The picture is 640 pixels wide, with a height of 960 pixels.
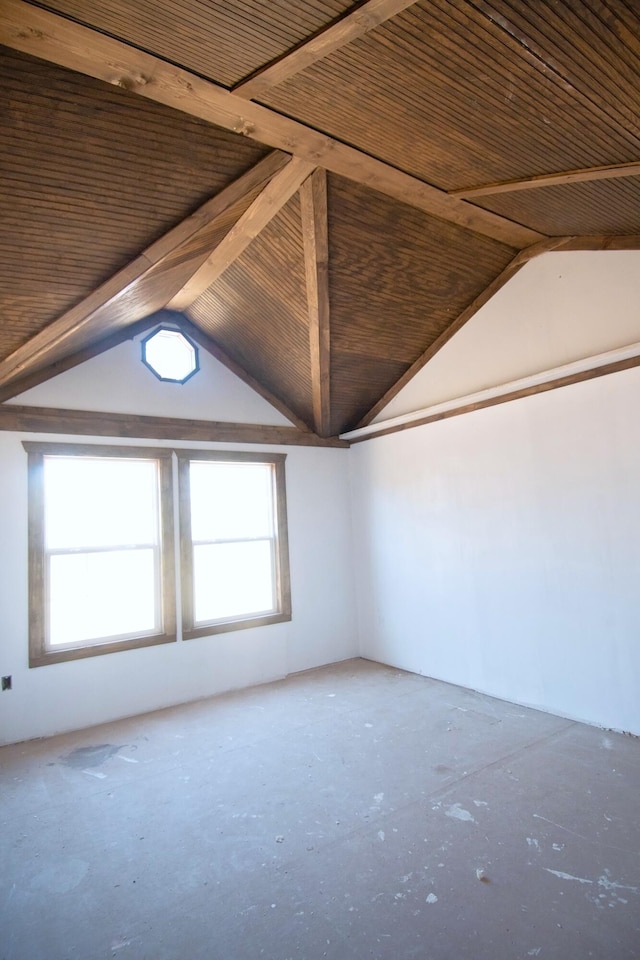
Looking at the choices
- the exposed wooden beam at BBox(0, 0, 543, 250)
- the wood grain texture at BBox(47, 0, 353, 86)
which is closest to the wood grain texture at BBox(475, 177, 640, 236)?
the exposed wooden beam at BBox(0, 0, 543, 250)

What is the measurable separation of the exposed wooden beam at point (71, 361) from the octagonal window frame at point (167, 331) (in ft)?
0.29

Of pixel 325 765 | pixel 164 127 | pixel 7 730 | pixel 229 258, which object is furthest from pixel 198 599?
pixel 164 127

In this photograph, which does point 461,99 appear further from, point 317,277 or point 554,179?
point 317,277

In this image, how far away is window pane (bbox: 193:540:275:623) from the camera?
17.9 ft

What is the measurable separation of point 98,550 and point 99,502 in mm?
459

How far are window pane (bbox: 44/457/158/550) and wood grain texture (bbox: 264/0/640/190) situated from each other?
137 inches

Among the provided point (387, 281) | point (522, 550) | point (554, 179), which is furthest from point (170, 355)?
point (522, 550)

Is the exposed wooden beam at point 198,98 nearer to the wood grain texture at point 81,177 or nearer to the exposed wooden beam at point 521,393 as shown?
the wood grain texture at point 81,177

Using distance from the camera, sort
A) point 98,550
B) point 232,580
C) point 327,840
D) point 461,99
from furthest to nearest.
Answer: point 232,580 < point 98,550 < point 327,840 < point 461,99

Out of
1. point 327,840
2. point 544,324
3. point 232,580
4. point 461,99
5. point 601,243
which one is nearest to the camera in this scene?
point 461,99

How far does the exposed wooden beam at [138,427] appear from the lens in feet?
15.0

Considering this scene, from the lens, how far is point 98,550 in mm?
4859

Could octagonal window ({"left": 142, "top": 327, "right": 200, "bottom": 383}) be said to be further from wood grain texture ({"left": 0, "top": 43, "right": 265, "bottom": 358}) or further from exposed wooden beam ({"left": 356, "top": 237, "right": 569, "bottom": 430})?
exposed wooden beam ({"left": 356, "top": 237, "right": 569, "bottom": 430})

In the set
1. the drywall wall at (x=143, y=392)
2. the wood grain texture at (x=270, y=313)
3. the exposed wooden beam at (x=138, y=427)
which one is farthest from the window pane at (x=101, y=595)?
the wood grain texture at (x=270, y=313)
